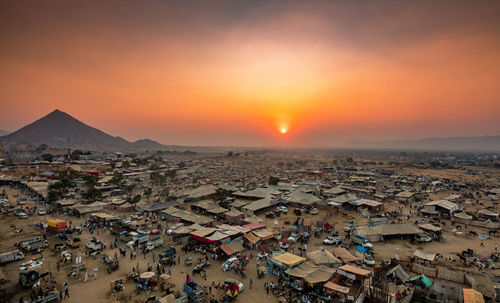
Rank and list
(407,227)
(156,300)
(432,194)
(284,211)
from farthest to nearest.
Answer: (432,194)
(284,211)
(407,227)
(156,300)

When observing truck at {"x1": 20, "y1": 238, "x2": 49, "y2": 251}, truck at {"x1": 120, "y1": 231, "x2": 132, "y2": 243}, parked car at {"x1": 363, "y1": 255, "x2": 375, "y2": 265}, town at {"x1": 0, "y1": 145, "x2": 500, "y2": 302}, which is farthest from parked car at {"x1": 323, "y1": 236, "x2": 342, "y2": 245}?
truck at {"x1": 20, "y1": 238, "x2": 49, "y2": 251}

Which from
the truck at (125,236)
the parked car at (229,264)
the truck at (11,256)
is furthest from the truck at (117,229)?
the parked car at (229,264)

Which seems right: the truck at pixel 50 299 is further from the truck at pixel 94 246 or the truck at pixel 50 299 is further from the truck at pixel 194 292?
the truck at pixel 194 292

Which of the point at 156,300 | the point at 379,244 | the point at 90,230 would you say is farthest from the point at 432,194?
the point at 90,230

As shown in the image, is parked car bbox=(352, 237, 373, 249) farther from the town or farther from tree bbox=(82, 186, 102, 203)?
tree bbox=(82, 186, 102, 203)

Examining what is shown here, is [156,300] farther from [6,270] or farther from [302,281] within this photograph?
[6,270]
